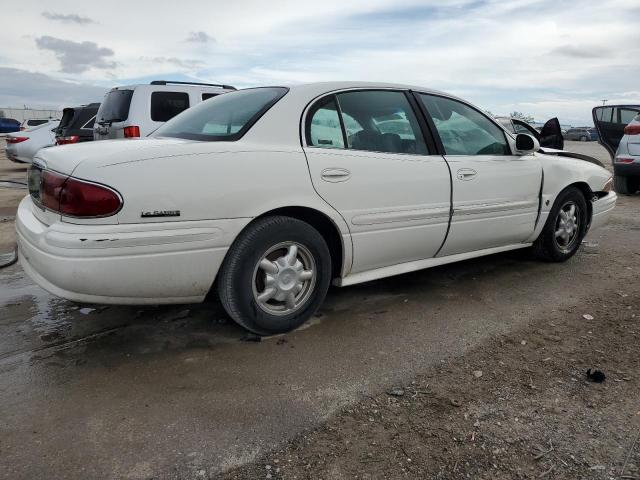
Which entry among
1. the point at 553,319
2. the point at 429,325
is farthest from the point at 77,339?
the point at 553,319

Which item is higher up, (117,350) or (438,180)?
(438,180)

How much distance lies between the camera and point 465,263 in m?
4.77

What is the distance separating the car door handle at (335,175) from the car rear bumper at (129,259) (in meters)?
0.63

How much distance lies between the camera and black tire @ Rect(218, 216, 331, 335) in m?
2.82

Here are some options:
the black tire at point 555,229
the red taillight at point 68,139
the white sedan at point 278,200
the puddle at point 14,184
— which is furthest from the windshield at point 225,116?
the puddle at point 14,184

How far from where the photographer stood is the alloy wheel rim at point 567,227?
15.3 feet

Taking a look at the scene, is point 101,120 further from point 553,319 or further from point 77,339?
point 553,319

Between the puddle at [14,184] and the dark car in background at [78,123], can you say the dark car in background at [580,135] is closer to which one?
the dark car in background at [78,123]

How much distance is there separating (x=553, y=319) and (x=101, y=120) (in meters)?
7.84

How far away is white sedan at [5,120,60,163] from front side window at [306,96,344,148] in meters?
11.9

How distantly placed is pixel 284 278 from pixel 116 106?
678 cm

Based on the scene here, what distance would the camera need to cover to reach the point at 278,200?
2.87m

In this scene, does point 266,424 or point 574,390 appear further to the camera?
point 574,390

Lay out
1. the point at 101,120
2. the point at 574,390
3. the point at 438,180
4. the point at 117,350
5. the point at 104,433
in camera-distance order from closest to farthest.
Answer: the point at 104,433
the point at 574,390
the point at 117,350
the point at 438,180
the point at 101,120
